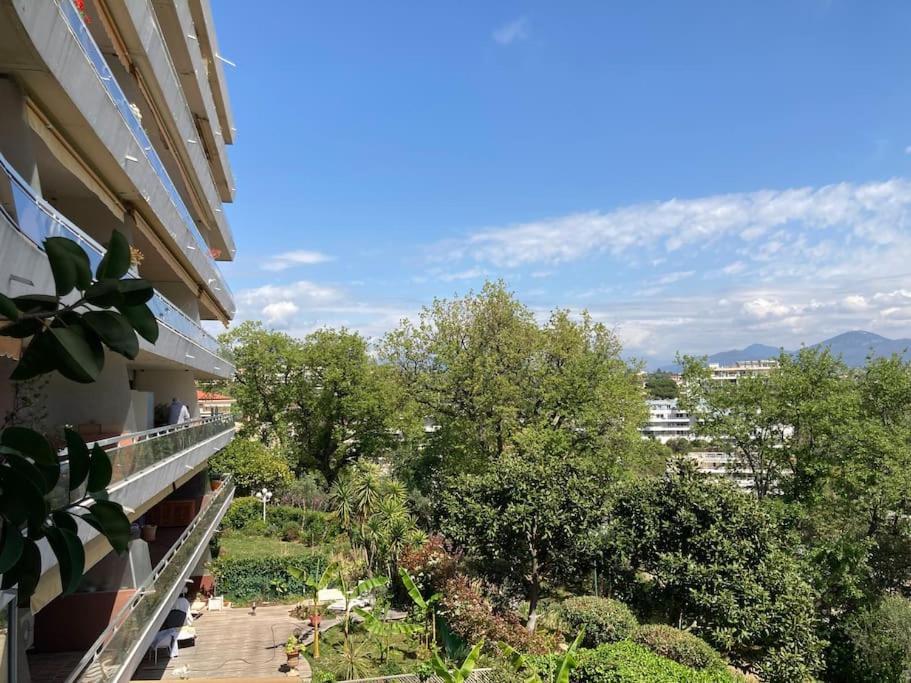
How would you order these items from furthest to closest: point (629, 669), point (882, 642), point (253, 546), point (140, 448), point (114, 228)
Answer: point (253, 546), point (882, 642), point (629, 669), point (140, 448), point (114, 228)

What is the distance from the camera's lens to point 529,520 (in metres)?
22.5

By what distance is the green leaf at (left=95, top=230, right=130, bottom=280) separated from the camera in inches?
89.4

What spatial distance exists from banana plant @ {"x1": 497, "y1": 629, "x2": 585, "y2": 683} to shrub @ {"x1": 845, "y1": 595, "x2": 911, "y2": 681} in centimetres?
971

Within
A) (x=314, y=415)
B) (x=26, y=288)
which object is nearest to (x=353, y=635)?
(x=26, y=288)

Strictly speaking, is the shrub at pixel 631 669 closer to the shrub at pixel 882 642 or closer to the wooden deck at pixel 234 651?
the shrub at pixel 882 642

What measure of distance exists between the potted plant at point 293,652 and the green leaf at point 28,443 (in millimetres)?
19675

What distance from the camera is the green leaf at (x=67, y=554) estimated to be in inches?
94.1

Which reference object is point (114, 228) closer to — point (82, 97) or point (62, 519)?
point (82, 97)

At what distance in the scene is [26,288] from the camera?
674 centimetres

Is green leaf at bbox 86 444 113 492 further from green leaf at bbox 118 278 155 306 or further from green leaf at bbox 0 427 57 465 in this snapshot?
green leaf at bbox 118 278 155 306

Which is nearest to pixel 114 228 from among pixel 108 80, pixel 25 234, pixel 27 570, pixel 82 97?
pixel 82 97

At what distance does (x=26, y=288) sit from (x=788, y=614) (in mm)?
19993

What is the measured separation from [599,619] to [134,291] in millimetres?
20627

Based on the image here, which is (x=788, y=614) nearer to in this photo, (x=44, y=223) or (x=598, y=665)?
(x=598, y=665)
